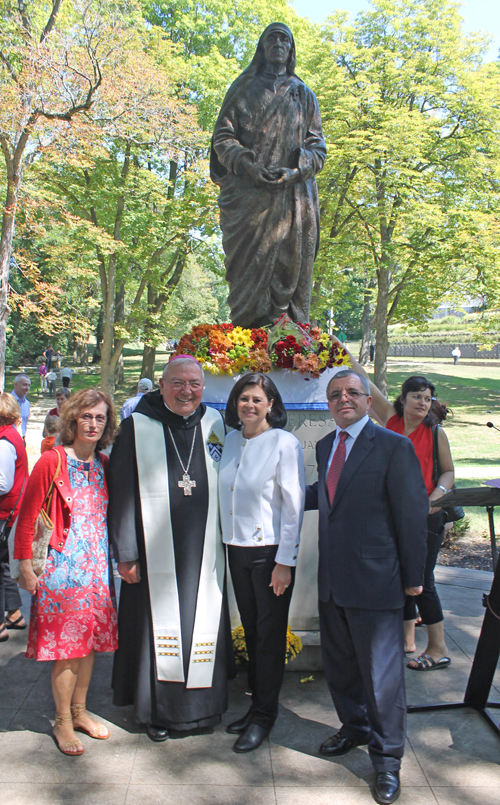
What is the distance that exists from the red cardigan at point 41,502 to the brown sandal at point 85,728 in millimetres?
927

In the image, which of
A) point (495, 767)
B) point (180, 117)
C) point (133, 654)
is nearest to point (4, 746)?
point (133, 654)

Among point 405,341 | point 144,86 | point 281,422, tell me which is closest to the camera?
point 281,422

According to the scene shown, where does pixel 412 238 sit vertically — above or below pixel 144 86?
below

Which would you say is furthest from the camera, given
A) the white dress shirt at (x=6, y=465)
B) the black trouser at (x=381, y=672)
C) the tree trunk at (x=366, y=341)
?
the tree trunk at (x=366, y=341)

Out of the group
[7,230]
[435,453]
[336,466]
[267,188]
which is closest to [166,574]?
[336,466]

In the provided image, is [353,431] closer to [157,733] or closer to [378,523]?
[378,523]

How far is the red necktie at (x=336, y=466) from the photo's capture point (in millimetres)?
3236

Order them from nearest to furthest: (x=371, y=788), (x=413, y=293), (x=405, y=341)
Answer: (x=371, y=788), (x=413, y=293), (x=405, y=341)

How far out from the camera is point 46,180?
61.5 feet

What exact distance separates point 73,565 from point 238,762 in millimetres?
1259

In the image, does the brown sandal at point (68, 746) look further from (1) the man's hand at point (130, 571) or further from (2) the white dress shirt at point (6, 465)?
(2) the white dress shirt at point (6, 465)


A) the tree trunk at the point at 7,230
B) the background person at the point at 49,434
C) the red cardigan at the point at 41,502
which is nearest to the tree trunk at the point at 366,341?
the tree trunk at the point at 7,230

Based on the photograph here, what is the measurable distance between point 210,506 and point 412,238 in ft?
56.7

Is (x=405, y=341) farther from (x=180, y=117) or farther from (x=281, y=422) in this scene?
(x=281, y=422)
